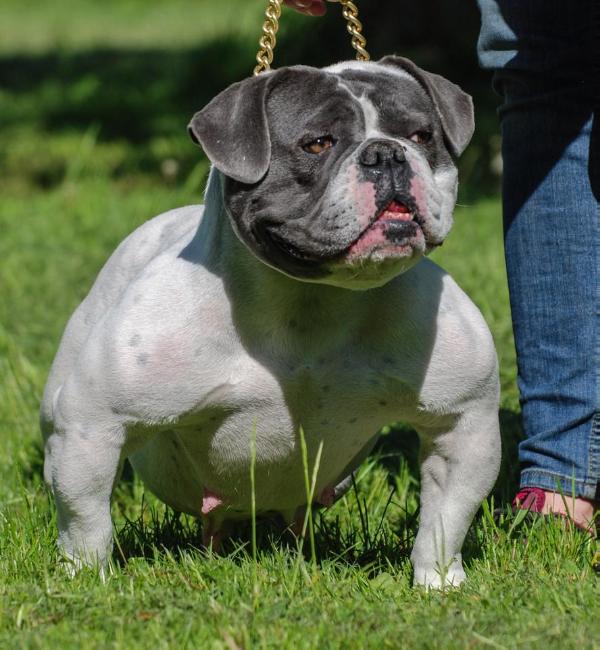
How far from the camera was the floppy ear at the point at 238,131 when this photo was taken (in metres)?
2.76

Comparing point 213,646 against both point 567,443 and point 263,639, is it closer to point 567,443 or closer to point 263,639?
point 263,639

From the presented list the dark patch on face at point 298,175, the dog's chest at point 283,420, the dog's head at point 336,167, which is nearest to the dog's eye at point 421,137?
the dog's head at point 336,167

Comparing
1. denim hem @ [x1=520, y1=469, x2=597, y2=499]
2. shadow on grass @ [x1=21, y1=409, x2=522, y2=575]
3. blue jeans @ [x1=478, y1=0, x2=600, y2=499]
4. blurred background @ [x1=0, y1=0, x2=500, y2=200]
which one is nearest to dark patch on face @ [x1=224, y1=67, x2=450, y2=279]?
blue jeans @ [x1=478, y1=0, x2=600, y2=499]

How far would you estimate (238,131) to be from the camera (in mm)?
2775

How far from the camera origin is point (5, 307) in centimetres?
597

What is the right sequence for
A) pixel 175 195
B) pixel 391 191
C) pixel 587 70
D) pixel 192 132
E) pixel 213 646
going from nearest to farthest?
pixel 213 646, pixel 391 191, pixel 192 132, pixel 587 70, pixel 175 195

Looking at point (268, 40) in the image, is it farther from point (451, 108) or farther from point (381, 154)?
point (381, 154)

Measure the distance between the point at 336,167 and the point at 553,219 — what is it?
3.41ft

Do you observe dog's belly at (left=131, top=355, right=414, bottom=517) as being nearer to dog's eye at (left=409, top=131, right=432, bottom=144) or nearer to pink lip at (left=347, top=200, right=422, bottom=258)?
pink lip at (left=347, top=200, right=422, bottom=258)

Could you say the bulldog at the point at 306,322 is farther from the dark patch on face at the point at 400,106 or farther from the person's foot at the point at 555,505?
the person's foot at the point at 555,505

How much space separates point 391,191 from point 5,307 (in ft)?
12.1

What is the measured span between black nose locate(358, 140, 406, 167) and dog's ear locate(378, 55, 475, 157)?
0.93 feet

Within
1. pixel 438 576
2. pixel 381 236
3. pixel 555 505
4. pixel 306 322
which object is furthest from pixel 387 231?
pixel 555 505

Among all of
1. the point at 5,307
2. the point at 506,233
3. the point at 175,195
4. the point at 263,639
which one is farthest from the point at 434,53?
the point at 263,639
